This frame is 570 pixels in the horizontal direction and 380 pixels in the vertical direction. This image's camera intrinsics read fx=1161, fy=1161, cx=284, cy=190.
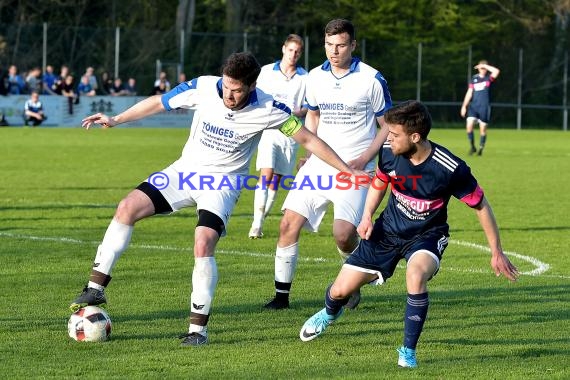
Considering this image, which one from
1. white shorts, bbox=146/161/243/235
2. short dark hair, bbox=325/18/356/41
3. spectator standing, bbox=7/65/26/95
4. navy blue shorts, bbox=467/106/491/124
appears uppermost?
short dark hair, bbox=325/18/356/41

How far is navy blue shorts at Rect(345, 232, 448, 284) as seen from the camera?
22.2 ft

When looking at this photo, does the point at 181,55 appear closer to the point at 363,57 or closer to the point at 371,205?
the point at 363,57

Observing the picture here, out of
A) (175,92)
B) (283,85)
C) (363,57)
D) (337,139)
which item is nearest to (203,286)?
(175,92)

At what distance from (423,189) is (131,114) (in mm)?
2061

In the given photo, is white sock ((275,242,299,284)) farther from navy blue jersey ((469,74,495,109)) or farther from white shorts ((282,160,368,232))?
navy blue jersey ((469,74,495,109))

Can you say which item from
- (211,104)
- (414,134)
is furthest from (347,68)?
(414,134)

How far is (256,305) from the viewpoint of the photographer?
8.44m

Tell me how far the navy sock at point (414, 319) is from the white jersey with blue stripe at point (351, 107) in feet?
8.16

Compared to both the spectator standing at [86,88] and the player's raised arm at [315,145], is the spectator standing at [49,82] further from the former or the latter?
the player's raised arm at [315,145]

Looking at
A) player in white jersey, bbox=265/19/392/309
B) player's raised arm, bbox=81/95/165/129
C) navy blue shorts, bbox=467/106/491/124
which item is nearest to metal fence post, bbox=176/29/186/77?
navy blue shorts, bbox=467/106/491/124

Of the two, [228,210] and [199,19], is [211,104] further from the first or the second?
[199,19]

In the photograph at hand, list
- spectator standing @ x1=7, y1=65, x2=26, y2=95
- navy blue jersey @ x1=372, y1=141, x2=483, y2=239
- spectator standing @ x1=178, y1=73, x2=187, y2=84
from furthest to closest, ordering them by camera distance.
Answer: spectator standing @ x1=178, y1=73, x2=187, y2=84, spectator standing @ x1=7, y1=65, x2=26, y2=95, navy blue jersey @ x1=372, y1=141, x2=483, y2=239

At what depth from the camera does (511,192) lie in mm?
18547

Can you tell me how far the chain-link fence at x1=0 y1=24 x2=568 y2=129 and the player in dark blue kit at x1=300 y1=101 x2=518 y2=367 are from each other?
112 feet
